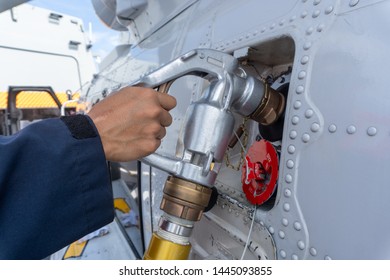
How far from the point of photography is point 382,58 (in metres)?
0.64

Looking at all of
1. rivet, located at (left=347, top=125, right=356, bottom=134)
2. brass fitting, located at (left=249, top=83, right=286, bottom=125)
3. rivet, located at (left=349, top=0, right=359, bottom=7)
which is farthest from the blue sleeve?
rivet, located at (left=349, top=0, right=359, bottom=7)

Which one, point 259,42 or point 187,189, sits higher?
point 259,42

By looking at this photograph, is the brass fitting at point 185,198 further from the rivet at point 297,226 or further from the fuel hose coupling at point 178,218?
the rivet at point 297,226

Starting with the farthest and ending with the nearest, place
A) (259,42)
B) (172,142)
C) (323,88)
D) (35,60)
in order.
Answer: (35,60), (172,142), (259,42), (323,88)

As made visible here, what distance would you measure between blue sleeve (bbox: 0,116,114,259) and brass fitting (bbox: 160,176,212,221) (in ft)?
0.57

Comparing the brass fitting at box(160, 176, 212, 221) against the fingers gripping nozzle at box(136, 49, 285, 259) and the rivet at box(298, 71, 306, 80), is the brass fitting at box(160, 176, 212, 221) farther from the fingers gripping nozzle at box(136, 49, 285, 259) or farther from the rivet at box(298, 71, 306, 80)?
the rivet at box(298, 71, 306, 80)

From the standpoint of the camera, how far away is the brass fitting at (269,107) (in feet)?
2.90

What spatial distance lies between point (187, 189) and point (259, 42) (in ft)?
1.65

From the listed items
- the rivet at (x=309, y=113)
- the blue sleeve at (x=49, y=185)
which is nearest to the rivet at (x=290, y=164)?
the rivet at (x=309, y=113)

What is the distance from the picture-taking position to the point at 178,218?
812 mm

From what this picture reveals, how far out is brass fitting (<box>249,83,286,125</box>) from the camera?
883mm
